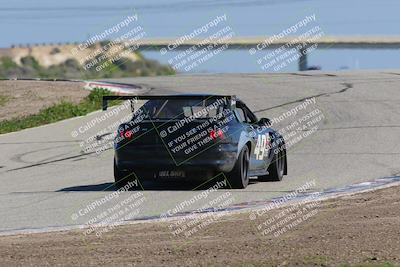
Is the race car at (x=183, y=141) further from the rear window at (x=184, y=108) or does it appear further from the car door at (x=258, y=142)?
the car door at (x=258, y=142)

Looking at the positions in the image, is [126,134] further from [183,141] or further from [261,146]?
[261,146]

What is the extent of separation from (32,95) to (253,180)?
1796 cm

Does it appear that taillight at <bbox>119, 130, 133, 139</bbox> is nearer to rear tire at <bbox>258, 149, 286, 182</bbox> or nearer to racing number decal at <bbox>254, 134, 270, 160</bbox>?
racing number decal at <bbox>254, 134, 270, 160</bbox>

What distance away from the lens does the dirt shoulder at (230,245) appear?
29.0ft

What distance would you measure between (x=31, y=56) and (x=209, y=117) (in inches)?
679

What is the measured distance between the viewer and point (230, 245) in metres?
9.62

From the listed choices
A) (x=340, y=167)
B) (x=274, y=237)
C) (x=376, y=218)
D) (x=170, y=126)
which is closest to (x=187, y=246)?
(x=274, y=237)

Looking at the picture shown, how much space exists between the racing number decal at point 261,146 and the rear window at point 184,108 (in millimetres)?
998

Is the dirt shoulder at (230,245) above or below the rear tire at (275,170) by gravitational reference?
above

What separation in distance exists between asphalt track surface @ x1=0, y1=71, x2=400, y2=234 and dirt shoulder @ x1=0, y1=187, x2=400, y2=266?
1.34 metres

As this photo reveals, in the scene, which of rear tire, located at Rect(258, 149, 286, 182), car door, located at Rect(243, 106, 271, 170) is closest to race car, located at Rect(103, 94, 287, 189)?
car door, located at Rect(243, 106, 271, 170)

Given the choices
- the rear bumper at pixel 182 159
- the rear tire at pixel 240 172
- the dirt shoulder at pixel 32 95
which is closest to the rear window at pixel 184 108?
the rear bumper at pixel 182 159

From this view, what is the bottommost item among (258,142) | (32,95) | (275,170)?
(32,95)

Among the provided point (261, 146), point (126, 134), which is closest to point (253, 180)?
point (261, 146)
